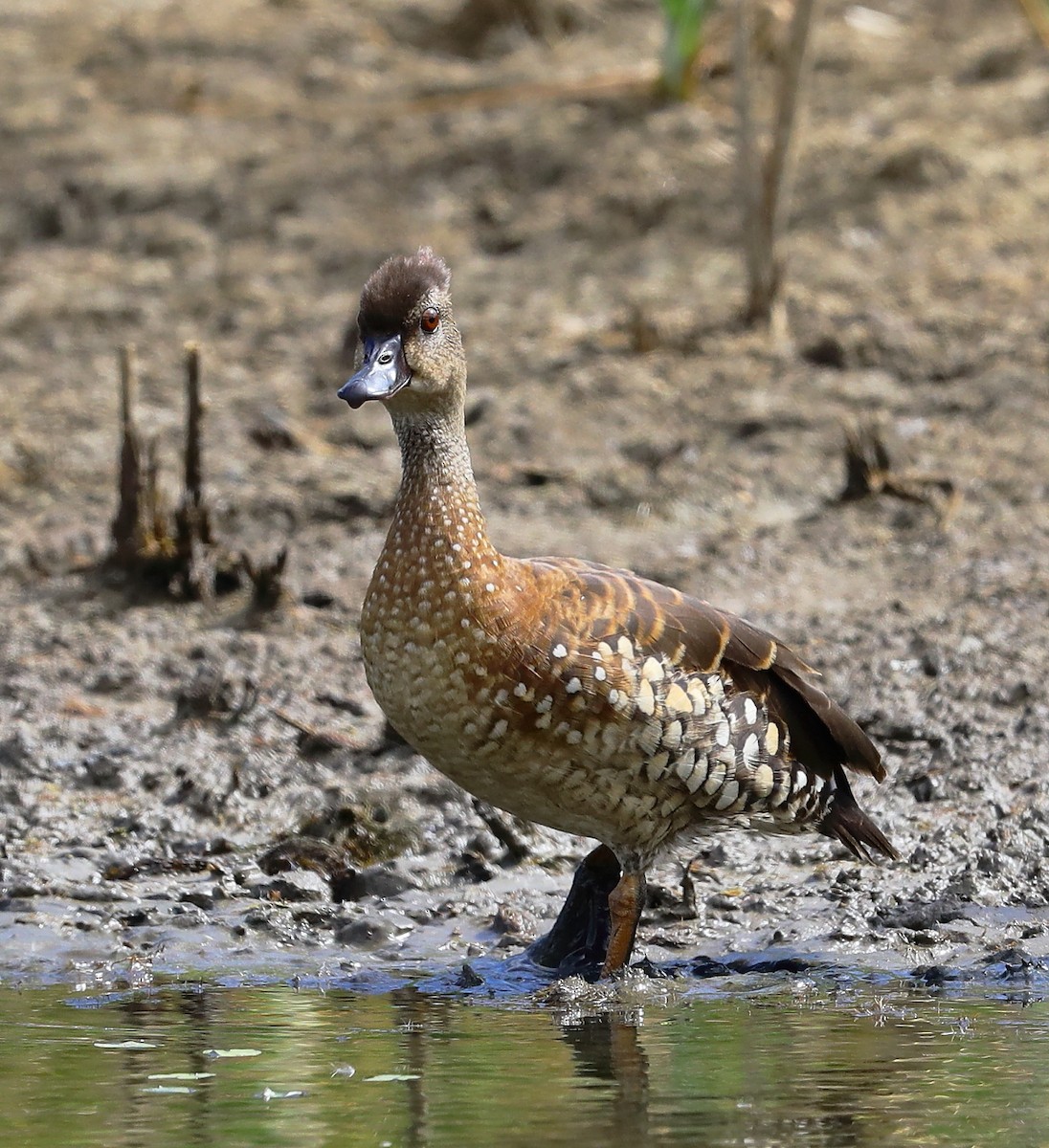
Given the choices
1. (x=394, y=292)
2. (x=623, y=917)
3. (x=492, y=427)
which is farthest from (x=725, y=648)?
(x=492, y=427)

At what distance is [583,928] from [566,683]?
37.7 inches

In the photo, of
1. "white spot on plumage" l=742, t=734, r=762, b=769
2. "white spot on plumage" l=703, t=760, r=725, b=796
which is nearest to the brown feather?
"white spot on plumage" l=742, t=734, r=762, b=769

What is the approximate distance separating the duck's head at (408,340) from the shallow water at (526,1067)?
1649mm

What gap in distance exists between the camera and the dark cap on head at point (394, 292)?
229 inches

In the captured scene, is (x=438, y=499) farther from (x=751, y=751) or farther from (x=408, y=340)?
(x=751, y=751)

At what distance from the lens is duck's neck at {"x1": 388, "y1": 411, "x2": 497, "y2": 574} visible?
5723mm

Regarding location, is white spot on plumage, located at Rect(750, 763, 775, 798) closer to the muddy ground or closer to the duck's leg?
the duck's leg

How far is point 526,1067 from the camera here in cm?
508

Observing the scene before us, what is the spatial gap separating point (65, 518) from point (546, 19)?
638 cm

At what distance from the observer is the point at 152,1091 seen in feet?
16.0

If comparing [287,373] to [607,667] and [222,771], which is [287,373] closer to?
[222,771]

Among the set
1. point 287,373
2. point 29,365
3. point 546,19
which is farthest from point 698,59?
point 29,365

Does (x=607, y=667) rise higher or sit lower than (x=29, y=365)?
lower

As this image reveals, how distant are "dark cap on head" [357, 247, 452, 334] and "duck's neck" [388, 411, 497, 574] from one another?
0.96 ft
